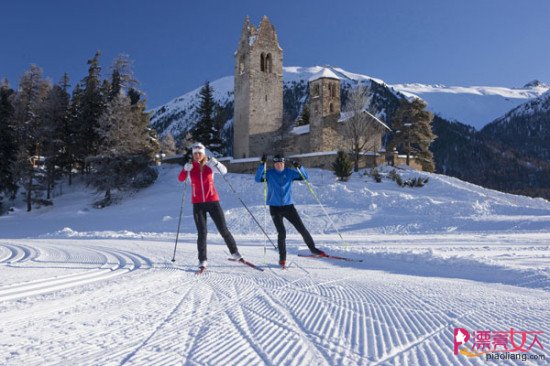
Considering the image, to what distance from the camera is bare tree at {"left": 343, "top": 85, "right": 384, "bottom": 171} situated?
122 ft

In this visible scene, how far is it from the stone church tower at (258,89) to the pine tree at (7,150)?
74.4ft

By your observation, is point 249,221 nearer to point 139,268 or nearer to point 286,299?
point 139,268

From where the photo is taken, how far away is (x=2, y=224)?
90.8 feet

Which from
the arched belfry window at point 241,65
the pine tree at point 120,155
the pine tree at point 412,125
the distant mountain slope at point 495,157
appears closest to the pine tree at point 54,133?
the pine tree at point 120,155

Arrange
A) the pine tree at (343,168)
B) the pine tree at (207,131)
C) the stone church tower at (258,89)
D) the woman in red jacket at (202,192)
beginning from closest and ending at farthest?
the woman in red jacket at (202,192) < the pine tree at (343,168) < the stone church tower at (258,89) < the pine tree at (207,131)

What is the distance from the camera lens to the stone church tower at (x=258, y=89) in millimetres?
45469

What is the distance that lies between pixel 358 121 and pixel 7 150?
104 ft

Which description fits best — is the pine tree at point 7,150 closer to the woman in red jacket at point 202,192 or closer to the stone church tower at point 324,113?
the stone church tower at point 324,113

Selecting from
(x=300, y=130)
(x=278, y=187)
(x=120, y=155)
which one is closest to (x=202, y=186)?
(x=278, y=187)

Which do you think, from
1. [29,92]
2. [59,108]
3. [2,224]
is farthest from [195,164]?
[29,92]

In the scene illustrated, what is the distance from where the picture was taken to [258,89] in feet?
150

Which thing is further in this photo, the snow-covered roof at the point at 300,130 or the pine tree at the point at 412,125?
the snow-covered roof at the point at 300,130

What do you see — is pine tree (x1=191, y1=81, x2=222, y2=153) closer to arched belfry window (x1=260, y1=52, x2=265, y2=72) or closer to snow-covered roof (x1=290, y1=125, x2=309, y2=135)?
arched belfry window (x1=260, y1=52, x2=265, y2=72)

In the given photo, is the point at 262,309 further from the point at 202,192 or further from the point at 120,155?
the point at 120,155
